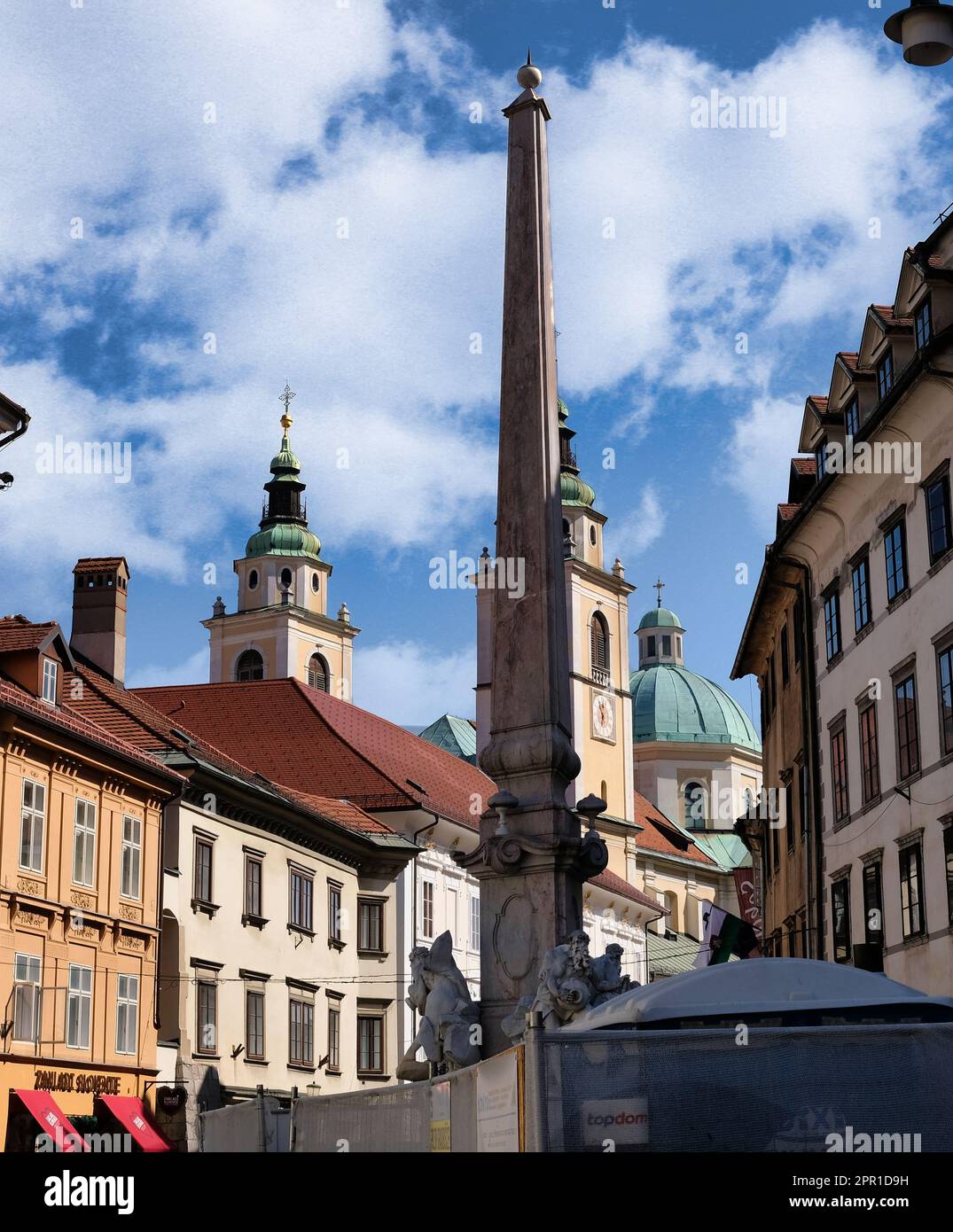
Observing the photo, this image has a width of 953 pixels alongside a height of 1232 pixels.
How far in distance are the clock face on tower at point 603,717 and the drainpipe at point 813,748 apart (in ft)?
151

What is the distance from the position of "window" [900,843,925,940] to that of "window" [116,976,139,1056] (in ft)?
45.6

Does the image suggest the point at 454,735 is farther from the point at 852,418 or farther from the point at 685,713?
the point at 852,418

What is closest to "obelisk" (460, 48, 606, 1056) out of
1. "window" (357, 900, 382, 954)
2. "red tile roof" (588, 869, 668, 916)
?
"window" (357, 900, 382, 954)

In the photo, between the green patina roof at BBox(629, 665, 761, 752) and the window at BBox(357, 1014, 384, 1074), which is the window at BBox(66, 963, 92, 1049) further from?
the green patina roof at BBox(629, 665, 761, 752)

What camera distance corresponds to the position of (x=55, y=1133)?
27141mm

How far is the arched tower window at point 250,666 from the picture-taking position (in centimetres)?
9388

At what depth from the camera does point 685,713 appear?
109688 mm

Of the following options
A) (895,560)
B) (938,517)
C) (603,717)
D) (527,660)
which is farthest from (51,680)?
(603,717)

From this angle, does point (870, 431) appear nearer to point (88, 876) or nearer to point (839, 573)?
point (839, 573)

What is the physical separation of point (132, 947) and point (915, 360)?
57.2 ft

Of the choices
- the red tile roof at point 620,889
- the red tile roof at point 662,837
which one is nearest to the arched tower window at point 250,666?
the red tile roof at point 662,837

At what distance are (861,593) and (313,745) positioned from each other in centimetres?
2287

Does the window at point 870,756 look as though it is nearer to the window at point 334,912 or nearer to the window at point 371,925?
the window at point 334,912

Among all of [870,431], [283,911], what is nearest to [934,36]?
[870,431]
